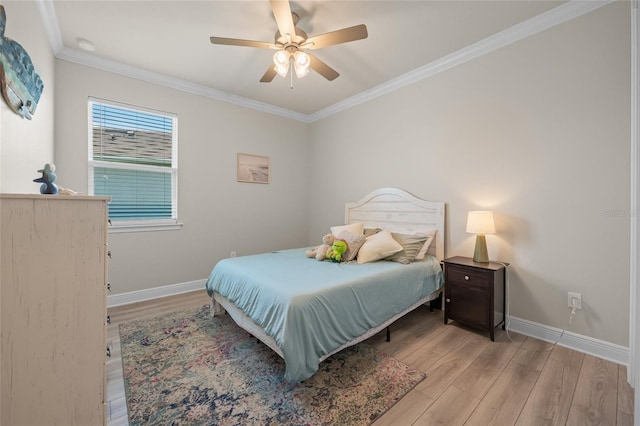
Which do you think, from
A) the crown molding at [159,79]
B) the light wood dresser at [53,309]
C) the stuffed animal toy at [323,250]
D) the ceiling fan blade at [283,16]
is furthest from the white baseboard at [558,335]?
the ceiling fan blade at [283,16]

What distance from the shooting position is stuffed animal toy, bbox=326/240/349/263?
8.64 feet

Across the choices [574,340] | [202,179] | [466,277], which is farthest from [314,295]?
[202,179]

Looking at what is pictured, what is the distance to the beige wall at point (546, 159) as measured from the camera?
77.5 inches

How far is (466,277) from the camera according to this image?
7.93 ft

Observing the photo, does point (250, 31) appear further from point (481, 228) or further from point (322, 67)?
point (481, 228)

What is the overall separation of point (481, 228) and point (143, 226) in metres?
3.76

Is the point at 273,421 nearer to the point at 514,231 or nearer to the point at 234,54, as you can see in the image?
the point at 514,231

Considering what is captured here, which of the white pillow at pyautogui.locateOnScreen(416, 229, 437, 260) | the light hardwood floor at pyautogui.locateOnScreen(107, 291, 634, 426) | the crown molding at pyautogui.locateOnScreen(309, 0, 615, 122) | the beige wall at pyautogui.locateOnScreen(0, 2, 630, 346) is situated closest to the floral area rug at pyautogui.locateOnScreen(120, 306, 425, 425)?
the light hardwood floor at pyautogui.locateOnScreen(107, 291, 634, 426)

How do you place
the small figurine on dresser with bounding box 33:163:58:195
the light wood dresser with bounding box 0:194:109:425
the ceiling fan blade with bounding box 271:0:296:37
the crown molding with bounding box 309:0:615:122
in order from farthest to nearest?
the crown molding with bounding box 309:0:615:122
the ceiling fan blade with bounding box 271:0:296:37
the small figurine on dresser with bounding box 33:163:58:195
the light wood dresser with bounding box 0:194:109:425

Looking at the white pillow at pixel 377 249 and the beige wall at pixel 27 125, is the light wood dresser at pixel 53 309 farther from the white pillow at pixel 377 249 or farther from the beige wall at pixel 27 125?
the white pillow at pixel 377 249

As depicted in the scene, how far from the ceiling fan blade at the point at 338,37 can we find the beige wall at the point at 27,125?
1.78 meters

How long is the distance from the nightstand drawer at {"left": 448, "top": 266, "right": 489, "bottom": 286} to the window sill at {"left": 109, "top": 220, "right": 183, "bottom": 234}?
333 cm

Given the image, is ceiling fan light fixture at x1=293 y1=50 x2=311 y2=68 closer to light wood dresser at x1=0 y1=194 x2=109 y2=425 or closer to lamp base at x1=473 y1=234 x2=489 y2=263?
light wood dresser at x1=0 y1=194 x2=109 y2=425

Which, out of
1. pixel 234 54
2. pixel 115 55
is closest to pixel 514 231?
pixel 234 54
